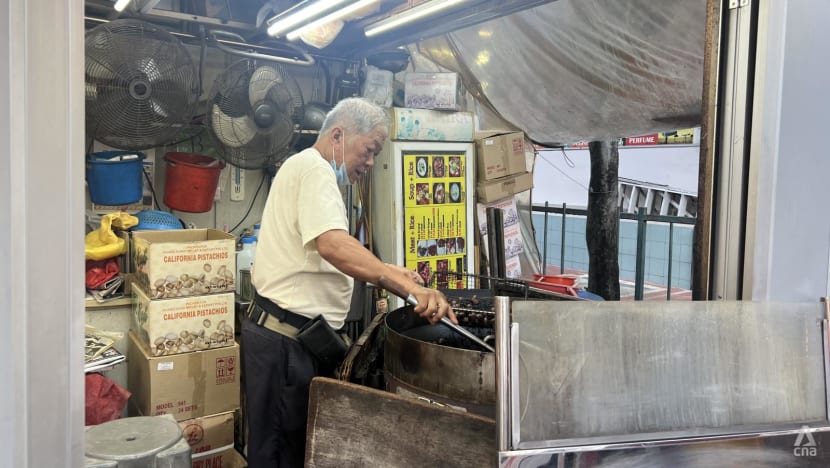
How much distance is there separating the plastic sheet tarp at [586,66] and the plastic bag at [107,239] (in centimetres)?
275

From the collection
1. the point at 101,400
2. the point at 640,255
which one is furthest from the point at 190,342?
the point at 640,255

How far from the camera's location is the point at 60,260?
3.59 ft

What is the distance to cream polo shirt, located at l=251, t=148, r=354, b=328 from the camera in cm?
229

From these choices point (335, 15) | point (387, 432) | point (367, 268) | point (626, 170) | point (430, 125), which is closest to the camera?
point (387, 432)

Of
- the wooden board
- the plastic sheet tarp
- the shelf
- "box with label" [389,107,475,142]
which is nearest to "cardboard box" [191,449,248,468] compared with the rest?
the shelf

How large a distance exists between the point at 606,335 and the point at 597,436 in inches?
7.6

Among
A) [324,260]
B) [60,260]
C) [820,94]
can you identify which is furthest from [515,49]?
[60,260]

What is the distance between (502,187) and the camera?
5340mm

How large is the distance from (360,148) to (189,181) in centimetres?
213

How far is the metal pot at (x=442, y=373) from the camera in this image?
1872 millimetres

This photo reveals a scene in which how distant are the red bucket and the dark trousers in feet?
7.05

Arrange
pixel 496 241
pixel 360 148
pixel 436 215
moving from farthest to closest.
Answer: pixel 496 241 → pixel 436 215 → pixel 360 148

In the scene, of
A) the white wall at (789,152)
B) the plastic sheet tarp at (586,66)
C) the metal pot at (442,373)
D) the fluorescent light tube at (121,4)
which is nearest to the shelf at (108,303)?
the fluorescent light tube at (121,4)

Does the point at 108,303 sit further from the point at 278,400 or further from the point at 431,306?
the point at 431,306
